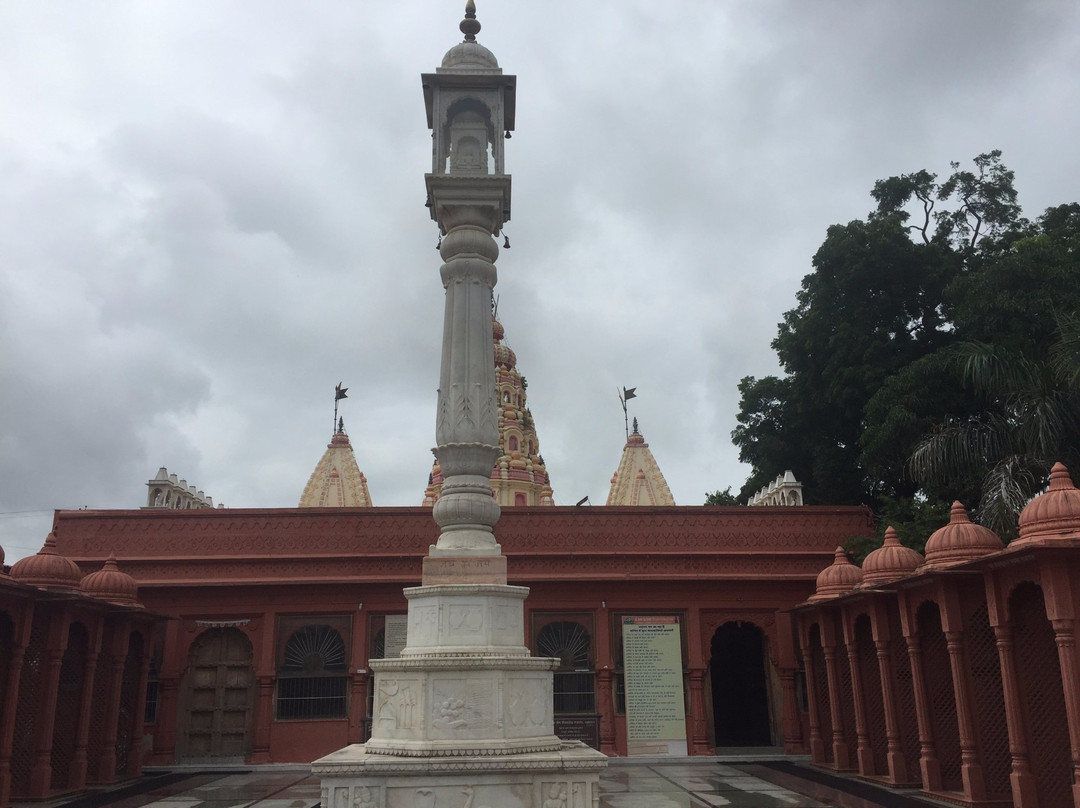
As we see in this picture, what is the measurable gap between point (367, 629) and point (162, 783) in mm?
4210

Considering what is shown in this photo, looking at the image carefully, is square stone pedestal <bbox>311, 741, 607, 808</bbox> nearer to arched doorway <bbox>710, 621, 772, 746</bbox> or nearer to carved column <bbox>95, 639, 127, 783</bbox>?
carved column <bbox>95, 639, 127, 783</bbox>

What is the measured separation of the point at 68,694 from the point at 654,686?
33.0 ft

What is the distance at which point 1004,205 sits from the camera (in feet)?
76.1

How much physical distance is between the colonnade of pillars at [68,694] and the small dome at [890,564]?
1163 cm

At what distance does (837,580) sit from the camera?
14273 millimetres

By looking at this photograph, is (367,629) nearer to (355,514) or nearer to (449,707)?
(355,514)

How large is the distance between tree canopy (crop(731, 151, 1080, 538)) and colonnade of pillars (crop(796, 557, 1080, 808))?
106 inches

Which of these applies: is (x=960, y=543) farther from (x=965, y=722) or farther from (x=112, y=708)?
(x=112, y=708)

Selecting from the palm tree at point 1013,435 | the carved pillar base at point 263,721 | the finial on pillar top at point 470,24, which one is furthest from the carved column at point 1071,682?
the carved pillar base at point 263,721

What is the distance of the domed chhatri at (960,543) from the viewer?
35.4 feet

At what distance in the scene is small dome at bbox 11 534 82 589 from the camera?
12.3 metres

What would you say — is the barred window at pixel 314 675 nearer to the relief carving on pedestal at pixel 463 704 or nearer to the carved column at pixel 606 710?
the carved column at pixel 606 710

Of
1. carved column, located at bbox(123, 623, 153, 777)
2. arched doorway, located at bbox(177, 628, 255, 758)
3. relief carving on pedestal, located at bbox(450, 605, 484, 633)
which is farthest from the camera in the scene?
arched doorway, located at bbox(177, 628, 255, 758)

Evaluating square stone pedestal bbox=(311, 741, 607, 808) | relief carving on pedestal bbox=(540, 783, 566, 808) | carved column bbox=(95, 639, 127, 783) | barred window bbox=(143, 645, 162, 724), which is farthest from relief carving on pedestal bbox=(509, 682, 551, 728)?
barred window bbox=(143, 645, 162, 724)
